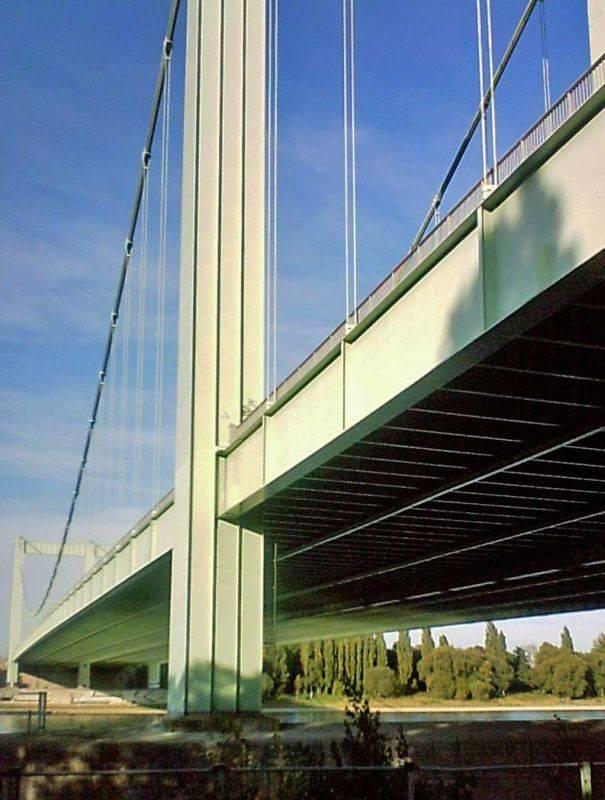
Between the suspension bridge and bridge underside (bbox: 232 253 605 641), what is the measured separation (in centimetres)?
6

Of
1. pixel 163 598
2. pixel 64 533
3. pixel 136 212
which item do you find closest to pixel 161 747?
pixel 163 598

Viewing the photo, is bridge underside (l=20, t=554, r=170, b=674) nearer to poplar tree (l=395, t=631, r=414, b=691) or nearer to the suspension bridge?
the suspension bridge

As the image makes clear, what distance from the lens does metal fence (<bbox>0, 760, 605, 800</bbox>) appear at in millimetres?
10305

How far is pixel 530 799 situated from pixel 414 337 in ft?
16.8

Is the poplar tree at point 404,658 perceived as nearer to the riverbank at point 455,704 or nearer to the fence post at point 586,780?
the riverbank at point 455,704

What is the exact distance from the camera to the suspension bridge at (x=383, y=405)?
1104 centimetres

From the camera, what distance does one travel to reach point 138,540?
32.0 m

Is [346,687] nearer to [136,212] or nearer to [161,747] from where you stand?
[161,747]

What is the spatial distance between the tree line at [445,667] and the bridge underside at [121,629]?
777cm

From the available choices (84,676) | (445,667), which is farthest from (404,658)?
(84,676)

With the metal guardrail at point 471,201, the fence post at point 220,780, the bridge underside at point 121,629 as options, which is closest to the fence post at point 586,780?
the fence post at point 220,780

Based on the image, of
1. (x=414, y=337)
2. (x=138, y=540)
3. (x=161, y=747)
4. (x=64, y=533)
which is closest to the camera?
(x=414, y=337)

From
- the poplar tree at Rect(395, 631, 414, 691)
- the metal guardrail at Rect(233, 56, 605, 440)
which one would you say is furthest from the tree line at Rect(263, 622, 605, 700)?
the metal guardrail at Rect(233, 56, 605, 440)

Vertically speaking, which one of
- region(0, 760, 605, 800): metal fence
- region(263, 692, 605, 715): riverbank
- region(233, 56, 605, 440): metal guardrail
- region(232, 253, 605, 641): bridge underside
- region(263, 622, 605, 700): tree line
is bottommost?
region(0, 760, 605, 800): metal fence
